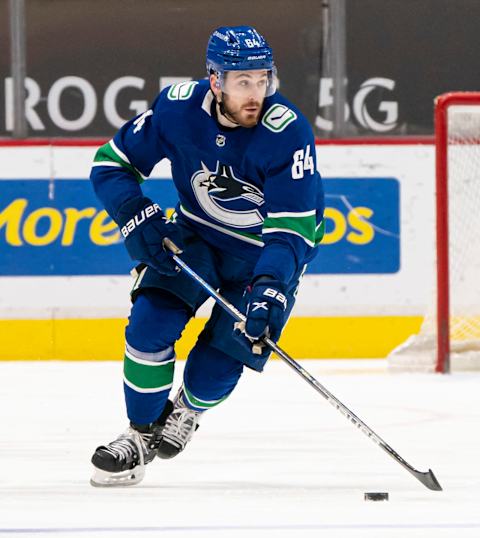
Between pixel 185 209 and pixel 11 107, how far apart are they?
3.10m

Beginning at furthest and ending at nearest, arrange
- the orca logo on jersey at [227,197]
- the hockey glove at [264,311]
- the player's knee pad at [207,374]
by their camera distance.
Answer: the player's knee pad at [207,374], the orca logo on jersey at [227,197], the hockey glove at [264,311]

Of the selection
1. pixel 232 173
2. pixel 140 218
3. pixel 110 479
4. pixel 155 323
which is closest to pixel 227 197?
pixel 232 173

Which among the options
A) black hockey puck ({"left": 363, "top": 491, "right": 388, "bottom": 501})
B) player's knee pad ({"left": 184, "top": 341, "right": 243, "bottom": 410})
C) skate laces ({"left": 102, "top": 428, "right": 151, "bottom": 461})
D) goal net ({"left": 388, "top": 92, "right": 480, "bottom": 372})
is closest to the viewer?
black hockey puck ({"left": 363, "top": 491, "right": 388, "bottom": 501})

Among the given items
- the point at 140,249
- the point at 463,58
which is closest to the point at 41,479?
the point at 140,249

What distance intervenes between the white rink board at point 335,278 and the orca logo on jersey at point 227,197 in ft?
9.73

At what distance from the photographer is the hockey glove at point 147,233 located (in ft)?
11.8

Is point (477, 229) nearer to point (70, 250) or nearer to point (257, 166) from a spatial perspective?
point (70, 250)

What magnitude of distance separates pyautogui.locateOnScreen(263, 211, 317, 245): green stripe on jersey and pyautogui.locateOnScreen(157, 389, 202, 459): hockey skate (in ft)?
1.80

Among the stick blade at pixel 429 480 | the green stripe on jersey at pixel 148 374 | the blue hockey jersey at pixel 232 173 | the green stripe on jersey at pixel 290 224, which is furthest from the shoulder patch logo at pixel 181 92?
the stick blade at pixel 429 480

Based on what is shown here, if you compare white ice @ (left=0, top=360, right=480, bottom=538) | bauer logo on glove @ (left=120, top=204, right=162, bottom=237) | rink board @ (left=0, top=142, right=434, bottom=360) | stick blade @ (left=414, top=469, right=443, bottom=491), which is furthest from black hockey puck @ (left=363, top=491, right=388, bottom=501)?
rink board @ (left=0, top=142, right=434, bottom=360)

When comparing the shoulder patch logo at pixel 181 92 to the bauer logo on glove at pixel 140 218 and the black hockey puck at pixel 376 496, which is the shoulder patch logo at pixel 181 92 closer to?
the bauer logo on glove at pixel 140 218

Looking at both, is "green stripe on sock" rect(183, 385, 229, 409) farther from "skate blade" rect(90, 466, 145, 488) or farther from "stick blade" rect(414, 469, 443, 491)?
"stick blade" rect(414, 469, 443, 491)

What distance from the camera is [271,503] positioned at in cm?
324

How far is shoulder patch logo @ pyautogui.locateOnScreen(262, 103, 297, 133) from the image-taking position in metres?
3.51
